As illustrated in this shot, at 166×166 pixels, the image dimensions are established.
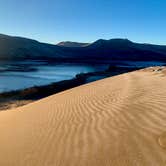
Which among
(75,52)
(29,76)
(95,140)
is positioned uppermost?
(95,140)

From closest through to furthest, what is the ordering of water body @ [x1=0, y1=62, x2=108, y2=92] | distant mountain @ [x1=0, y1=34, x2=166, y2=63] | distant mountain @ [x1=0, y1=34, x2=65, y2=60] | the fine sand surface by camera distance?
1. the fine sand surface
2. water body @ [x1=0, y1=62, x2=108, y2=92]
3. distant mountain @ [x1=0, y1=34, x2=166, y2=63]
4. distant mountain @ [x1=0, y1=34, x2=65, y2=60]

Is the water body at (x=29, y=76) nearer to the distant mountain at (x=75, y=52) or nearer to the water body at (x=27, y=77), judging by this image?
the water body at (x=27, y=77)

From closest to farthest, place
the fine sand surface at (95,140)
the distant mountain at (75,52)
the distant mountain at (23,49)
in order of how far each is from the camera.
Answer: the fine sand surface at (95,140) < the distant mountain at (75,52) < the distant mountain at (23,49)

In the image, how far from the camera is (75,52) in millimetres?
137000

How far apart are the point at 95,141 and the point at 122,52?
459ft

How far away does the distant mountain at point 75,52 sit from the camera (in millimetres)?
98625

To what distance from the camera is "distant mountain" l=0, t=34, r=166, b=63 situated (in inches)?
3883

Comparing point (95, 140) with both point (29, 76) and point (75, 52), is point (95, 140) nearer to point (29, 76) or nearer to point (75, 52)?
point (29, 76)

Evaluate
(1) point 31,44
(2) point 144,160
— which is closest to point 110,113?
(2) point 144,160

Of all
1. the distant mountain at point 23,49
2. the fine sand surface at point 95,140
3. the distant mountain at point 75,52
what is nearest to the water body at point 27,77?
the fine sand surface at point 95,140

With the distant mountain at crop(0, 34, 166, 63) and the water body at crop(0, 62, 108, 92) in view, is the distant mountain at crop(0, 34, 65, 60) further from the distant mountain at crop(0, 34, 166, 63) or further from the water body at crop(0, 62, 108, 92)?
the water body at crop(0, 62, 108, 92)

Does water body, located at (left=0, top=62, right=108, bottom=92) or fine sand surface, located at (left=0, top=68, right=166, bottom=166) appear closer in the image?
fine sand surface, located at (left=0, top=68, right=166, bottom=166)

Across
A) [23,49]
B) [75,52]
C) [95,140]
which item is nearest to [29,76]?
[95,140]

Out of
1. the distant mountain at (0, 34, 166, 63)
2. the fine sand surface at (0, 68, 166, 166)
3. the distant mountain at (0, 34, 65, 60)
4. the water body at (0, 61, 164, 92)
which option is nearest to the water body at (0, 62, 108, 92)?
the water body at (0, 61, 164, 92)
